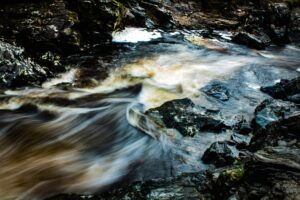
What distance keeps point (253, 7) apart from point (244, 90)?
28.3 ft

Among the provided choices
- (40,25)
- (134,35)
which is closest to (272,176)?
(40,25)

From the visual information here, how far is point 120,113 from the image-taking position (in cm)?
784

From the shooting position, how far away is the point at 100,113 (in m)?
7.89

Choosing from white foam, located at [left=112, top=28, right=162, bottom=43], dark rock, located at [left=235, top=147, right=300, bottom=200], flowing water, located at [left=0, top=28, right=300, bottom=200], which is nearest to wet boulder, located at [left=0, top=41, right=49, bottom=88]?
flowing water, located at [left=0, top=28, right=300, bottom=200]

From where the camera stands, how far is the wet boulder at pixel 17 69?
8.66 m

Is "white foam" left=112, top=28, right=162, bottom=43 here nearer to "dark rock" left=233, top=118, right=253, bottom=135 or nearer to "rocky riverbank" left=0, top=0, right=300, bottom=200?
"rocky riverbank" left=0, top=0, right=300, bottom=200

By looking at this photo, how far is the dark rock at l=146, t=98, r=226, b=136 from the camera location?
7035 millimetres

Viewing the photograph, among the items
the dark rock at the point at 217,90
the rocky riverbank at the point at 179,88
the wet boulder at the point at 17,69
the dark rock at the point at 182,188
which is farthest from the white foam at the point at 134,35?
the dark rock at the point at 182,188

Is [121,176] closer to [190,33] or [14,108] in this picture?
[14,108]

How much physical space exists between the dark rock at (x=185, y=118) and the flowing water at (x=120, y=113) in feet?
0.52

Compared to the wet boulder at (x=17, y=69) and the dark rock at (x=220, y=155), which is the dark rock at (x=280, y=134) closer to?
the dark rock at (x=220, y=155)

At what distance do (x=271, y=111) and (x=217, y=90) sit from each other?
6.47 feet

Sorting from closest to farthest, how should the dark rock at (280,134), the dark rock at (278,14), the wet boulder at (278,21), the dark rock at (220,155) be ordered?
the dark rock at (280,134), the dark rock at (220,155), the wet boulder at (278,21), the dark rock at (278,14)

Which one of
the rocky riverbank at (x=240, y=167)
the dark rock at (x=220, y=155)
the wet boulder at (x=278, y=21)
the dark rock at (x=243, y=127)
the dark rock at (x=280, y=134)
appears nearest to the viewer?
the rocky riverbank at (x=240, y=167)
